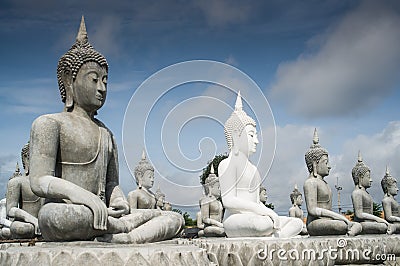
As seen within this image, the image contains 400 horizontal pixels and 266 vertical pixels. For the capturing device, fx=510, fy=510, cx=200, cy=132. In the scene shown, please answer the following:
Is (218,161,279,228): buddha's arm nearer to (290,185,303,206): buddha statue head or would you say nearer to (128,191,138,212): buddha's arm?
(128,191,138,212): buddha's arm

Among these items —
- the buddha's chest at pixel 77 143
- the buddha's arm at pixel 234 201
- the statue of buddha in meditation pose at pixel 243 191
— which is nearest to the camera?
the buddha's chest at pixel 77 143

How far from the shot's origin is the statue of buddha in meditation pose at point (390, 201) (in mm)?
11547

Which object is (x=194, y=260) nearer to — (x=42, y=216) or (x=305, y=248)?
(x=42, y=216)

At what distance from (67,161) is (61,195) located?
520mm

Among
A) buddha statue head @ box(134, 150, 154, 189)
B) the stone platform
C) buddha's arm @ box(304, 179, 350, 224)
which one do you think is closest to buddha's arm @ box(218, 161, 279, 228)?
the stone platform

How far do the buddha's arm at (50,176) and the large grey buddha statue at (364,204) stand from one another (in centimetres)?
663

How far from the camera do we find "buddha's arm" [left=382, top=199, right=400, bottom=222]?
11498mm

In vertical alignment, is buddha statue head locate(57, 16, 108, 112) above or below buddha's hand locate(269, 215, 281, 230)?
above

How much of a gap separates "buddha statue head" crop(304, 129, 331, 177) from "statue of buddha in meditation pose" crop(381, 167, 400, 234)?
3098 mm

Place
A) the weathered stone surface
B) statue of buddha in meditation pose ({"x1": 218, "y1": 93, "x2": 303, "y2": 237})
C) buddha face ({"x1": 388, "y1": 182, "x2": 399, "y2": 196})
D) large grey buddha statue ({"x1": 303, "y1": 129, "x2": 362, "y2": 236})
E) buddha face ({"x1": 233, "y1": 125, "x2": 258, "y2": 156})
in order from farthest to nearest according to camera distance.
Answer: buddha face ({"x1": 388, "y1": 182, "x2": 399, "y2": 196}) → large grey buddha statue ({"x1": 303, "y1": 129, "x2": 362, "y2": 236}) → buddha face ({"x1": 233, "y1": 125, "x2": 258, "y2": 156}) → statue of buddha in meditation pose ({"x1": 218, "y1": 93, "x2": 303, "y2": 237}) → the weathered stone surface

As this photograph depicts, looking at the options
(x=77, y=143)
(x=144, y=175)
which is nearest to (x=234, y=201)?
(x=77, y=143)

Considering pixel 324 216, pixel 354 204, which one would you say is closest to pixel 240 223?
pixel 324 216

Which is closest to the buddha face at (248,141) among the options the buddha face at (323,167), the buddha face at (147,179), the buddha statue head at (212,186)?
the buddha face at (323,167)

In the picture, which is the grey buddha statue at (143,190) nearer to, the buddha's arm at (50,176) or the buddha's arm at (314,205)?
the buddha's arm at (314,205)
